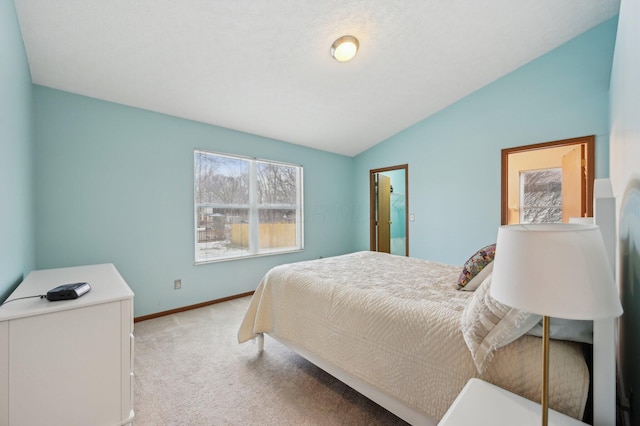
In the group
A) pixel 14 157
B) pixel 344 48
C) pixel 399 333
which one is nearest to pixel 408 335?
pixel 399 333

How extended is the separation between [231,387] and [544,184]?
5351mm

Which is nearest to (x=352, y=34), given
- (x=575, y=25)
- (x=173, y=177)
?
(x=575, y=25)

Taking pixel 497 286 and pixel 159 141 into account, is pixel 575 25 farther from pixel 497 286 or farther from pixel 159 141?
pixel 159 141

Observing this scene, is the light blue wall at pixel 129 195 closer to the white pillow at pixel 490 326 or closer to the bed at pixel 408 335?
the bed at pixel 408 335

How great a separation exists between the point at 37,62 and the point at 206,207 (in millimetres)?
1894

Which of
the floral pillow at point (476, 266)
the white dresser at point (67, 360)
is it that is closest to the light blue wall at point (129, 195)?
the white dresser at point (67, 360)

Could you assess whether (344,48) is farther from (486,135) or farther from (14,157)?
(14,157)

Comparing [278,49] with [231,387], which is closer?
[231,387]

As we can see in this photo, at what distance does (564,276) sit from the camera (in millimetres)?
625

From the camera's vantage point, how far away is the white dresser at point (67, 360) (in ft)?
3.90

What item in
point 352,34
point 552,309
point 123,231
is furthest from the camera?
point 123,231

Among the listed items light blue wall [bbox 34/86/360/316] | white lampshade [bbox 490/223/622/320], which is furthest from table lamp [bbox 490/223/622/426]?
light blue wall [bbox 34/86/360/316]

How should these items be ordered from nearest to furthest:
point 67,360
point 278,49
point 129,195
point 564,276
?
1. point 564,276
2. point 67,360
3. point 278,49
4. point 129,195

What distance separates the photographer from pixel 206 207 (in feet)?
11.2
